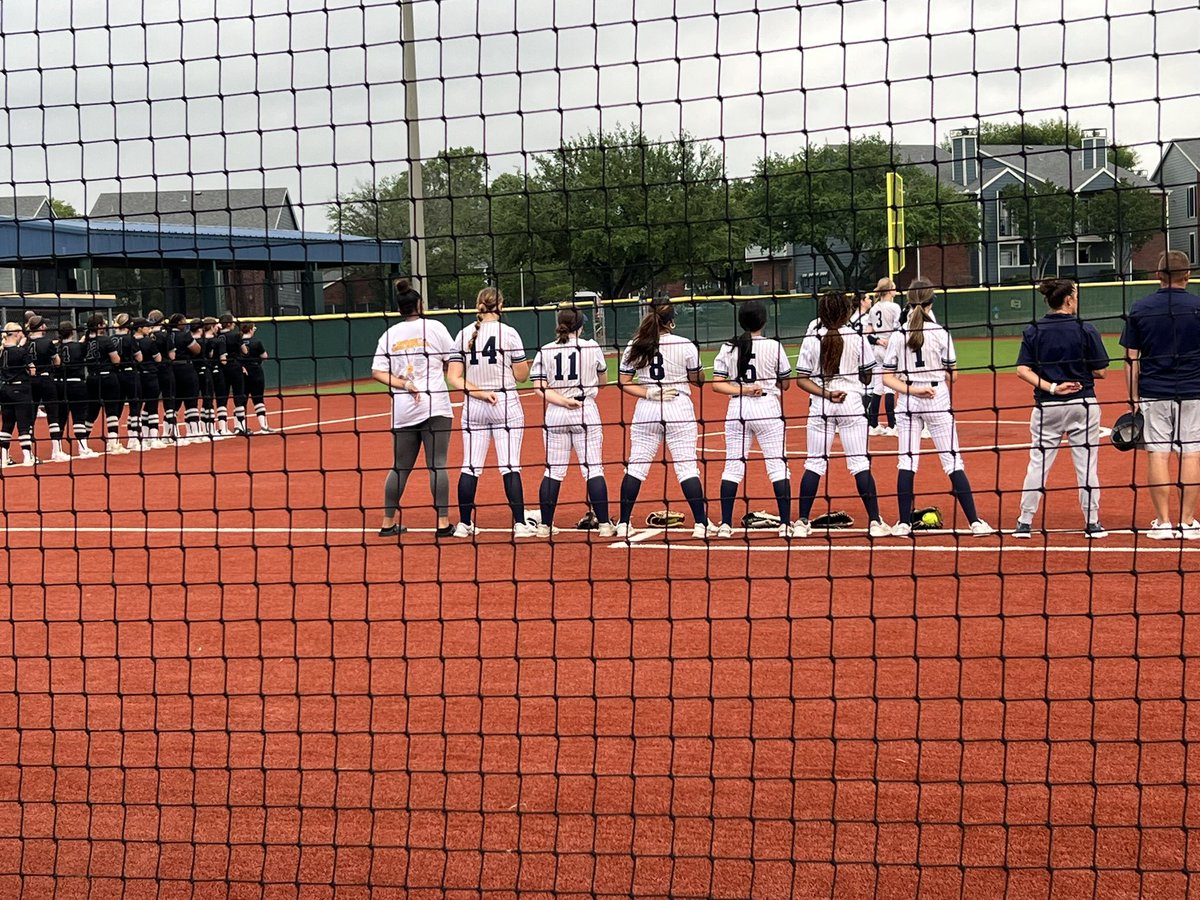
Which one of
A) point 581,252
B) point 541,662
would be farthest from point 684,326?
point 541,662

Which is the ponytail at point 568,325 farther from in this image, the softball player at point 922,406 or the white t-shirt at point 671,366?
the softball player at point 922,406

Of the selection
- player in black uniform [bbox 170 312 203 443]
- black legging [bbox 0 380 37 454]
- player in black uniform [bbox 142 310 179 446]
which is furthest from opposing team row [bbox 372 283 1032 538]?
black legging [bbox 0 380 37 454]

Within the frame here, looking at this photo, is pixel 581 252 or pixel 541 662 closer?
pixel 541 662

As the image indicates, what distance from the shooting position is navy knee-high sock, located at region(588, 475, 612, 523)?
1052 cm

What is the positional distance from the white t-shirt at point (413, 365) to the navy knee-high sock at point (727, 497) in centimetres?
215

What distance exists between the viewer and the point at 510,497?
10641 mm

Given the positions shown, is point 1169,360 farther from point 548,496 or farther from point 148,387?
point 148,387

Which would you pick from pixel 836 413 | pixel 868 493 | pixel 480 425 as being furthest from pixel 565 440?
pixel 868 493

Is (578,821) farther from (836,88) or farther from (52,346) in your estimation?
(52,346)

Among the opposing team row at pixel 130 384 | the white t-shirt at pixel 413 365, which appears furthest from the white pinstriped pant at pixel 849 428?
the opposing team row at pixel 130 384

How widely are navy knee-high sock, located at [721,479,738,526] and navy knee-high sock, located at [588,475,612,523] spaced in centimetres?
88

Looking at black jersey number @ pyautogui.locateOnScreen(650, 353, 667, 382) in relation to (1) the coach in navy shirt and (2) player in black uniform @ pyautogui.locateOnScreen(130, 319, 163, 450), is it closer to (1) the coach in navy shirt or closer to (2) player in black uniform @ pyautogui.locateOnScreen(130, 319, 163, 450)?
(1) the coach in navy shirt

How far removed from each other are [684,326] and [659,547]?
2782 centimetres

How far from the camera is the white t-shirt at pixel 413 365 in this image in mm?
9789
